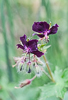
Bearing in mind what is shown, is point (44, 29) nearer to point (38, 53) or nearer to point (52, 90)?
point (38, 53)

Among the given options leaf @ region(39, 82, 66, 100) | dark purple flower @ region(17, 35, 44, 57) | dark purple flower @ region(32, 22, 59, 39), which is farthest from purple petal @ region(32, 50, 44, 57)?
leaf @ region(39, 82, 66, 100)

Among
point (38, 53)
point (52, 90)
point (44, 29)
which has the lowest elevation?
point (52, 90)

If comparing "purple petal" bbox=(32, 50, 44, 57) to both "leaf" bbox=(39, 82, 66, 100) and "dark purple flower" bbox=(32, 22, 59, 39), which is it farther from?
"leaf" bbox=(39, 82, 66, 100)

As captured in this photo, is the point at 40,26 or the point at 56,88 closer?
the point at 40,26

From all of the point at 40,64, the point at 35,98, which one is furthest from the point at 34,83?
the point at 40,64

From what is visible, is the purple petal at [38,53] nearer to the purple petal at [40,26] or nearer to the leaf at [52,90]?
the purple petal at [40,26]

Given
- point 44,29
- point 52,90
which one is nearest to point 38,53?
point 44,29

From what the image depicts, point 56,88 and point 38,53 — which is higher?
point 38,53

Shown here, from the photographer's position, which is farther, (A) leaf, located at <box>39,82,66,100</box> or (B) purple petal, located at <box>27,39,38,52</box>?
(A) leaf, located at <box>39,82,66,100</box>

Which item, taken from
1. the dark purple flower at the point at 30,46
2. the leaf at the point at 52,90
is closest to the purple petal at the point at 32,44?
the dark purple flower at the point at 30,46
